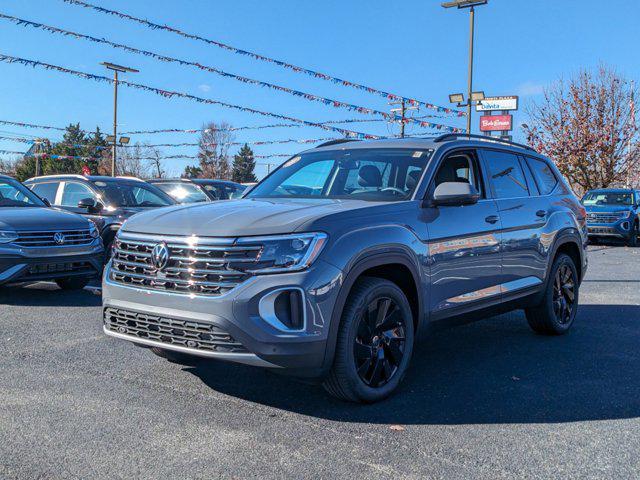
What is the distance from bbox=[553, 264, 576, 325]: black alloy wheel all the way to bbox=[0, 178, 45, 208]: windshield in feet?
22.0

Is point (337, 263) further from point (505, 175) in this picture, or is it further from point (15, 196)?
point (15, 196)

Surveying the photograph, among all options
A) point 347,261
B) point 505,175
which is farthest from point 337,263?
point 505,175

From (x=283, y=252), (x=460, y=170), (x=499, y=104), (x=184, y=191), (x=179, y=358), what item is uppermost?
(x=499, y=104)

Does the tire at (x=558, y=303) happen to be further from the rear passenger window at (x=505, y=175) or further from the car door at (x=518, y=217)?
the rear passenger window at (x=505, y=175)

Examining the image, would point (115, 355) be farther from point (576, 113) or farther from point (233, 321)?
point (576, 113)

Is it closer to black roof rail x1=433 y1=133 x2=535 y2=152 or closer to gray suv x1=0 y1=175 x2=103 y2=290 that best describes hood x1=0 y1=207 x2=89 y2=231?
gray suv x1=0 y1=175 x2=103 y2=290

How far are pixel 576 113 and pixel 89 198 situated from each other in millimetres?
30230

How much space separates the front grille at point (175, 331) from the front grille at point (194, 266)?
0.19m

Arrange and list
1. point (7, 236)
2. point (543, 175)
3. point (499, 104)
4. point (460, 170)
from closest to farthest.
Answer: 1. point (460, 170)
2. point (543, 175)
3. point (7, 236)
4. point (499, 104)

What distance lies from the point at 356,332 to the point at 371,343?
201mm

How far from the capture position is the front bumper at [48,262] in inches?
282

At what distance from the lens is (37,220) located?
299 inches

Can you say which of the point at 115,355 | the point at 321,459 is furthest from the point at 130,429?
the point at 115,355

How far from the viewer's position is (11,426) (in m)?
3.53
